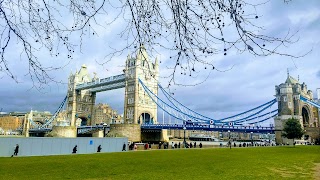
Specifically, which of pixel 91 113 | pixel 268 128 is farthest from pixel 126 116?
pixel 268 128

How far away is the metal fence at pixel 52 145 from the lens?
24.2m

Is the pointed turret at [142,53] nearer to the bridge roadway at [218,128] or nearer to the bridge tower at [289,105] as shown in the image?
the bridge roadway at [218,128]

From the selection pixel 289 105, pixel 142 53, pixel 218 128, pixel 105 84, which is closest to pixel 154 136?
pixel 218 128

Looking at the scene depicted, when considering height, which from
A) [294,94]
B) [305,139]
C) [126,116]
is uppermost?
[294,94]

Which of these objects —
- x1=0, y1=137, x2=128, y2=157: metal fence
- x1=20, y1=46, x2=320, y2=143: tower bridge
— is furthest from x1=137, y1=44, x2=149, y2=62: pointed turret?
x1=20, y1=46, x2=320, y2=143: tower bridge

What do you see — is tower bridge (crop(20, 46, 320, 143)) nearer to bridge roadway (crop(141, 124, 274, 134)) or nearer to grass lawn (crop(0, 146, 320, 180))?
bridge roadway (crop(141, 124, 274, 134))

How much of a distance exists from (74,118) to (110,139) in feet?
212

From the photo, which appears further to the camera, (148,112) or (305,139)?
(148,112)

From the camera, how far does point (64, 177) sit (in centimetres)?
1084

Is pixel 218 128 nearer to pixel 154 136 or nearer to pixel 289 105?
pixel 154 136

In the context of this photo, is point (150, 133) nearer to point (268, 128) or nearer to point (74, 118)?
point (268, 128)

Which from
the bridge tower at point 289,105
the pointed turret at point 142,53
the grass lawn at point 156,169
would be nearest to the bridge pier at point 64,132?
the bridge tower at point 289,105

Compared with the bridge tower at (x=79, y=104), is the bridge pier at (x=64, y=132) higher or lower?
lower

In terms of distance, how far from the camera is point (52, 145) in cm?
2717
